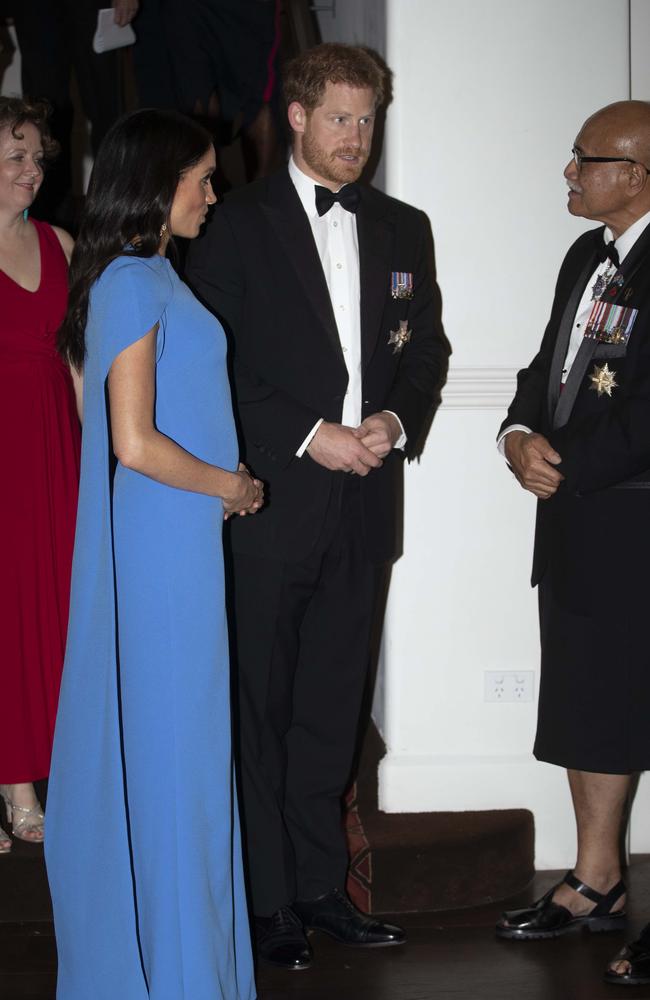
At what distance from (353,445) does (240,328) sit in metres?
0.41

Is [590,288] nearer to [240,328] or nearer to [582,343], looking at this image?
[582,343]

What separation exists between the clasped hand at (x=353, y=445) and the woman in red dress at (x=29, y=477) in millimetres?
794

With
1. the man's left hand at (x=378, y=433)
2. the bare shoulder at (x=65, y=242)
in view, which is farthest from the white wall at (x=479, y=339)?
the bare shoulder at (x=65, y=242)

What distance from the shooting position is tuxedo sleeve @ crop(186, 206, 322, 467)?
2.77 m

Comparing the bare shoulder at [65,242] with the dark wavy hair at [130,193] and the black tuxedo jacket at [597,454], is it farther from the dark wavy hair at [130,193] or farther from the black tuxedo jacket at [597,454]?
the black tuxedo jacket at [597,454]

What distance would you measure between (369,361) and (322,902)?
135 cm

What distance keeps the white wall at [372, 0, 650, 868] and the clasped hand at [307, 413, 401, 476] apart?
0.62 m

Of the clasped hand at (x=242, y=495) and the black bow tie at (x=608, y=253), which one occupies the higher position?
the black bow tie at (x=608, y=253)

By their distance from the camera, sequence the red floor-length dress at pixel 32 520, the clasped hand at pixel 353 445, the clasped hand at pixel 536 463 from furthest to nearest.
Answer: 1. the red floor-length dress at pixel 32 520
2. the clasped hand at pixel 536 463
3. the clasped hand at pixel 353 445

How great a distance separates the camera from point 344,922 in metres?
2.94

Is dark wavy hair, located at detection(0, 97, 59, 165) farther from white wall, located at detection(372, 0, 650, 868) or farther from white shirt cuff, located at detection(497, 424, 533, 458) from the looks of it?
white shirt cuff, located at detection(497, 424, 533, 458)

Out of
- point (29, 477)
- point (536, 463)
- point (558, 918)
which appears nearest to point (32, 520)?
point (29, 477)

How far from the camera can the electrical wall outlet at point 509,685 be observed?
135 inches

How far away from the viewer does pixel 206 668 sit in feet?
7.73
